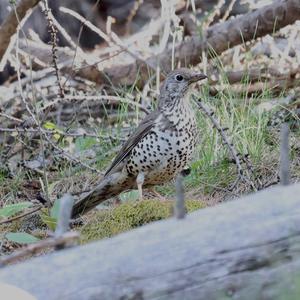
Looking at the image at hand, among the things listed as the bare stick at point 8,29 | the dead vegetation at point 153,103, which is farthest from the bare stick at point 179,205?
the bare stick at point 8,29

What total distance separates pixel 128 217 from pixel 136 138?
64 cm

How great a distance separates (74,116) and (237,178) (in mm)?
1938

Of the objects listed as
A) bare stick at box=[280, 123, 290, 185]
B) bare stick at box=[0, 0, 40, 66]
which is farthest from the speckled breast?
bare stick at box=[0, 0, 40, 66]

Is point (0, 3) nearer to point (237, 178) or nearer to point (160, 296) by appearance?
point (237, 178)

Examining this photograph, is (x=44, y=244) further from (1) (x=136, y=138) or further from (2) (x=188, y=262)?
(1) (x=136, y=138)

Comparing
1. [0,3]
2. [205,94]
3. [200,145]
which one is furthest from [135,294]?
Answer: [0,3]

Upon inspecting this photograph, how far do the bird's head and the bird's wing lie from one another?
135 mm

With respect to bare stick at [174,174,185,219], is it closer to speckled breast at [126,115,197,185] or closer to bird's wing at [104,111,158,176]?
speckled breast at [126,115,197,185]

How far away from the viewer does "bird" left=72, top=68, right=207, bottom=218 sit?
209 inches

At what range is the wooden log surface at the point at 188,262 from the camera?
317cm

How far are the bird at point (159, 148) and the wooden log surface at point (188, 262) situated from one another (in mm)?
1871

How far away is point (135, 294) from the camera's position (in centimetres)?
317

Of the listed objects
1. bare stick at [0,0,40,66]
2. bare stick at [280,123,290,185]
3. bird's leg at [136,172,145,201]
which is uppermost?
bare stick at [0,0,40,66]

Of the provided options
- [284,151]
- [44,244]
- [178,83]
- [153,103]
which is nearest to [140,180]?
[178,83]
